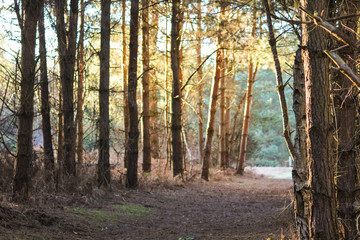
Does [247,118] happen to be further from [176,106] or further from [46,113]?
[46,113]

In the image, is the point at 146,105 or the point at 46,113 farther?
the point at 146,105

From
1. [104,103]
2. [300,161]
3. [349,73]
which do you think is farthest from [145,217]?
[349,73]

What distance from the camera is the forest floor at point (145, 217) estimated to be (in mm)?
5402

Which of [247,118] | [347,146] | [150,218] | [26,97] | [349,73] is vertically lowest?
[150,218]

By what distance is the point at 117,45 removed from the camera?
19797 mm

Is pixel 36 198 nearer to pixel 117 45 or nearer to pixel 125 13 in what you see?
pixel 125 13

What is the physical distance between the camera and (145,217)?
789 centimetres

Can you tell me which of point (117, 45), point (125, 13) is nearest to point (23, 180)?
point (125, 13)

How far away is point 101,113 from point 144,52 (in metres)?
5.92

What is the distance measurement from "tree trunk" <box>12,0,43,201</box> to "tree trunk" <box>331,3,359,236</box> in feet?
14.8

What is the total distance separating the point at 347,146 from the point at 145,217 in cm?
447

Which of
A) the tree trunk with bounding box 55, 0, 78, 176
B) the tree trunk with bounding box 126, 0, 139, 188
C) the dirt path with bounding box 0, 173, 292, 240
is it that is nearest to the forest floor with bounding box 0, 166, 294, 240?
the dirt path with bounding box 0, 173, 292, 240

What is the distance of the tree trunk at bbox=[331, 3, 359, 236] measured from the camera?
4.73 m

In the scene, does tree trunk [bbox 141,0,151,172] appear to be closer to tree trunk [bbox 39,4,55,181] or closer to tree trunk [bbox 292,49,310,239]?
tree trunk [bbox 39,4,55,181]
